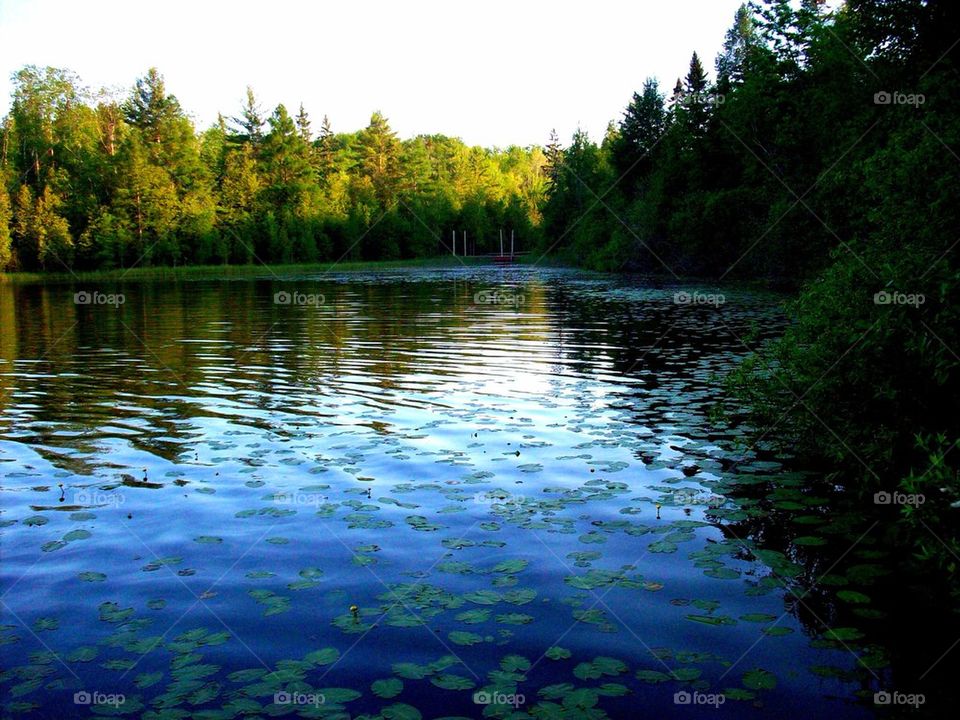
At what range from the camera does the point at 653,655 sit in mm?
5902

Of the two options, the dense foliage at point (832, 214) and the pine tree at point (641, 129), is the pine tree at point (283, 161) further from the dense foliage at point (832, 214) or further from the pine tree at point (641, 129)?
the pine tree at point (641, 129)

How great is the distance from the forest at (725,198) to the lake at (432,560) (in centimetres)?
130

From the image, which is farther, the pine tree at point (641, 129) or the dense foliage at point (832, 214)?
the pine tree at point (641, 129)

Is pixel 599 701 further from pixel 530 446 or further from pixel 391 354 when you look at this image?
pixel 391 354

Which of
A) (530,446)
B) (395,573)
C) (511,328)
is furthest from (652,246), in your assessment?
(395,573)

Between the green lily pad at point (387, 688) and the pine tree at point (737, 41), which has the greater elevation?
the pine tree at point (737, 41)

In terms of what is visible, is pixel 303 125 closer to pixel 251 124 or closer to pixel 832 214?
pixel 251 124

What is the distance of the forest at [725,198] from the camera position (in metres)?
9.22

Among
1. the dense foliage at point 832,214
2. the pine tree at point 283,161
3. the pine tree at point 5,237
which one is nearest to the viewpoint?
the dense foliage at point 832,214

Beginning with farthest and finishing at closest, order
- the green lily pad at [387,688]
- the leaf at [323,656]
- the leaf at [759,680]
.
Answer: the leaf at [323,656]
the leaf at [759,680]
the green lily pad at [387,688]

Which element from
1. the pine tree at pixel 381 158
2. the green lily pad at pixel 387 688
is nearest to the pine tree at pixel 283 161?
the pine tree at pixel 381 158

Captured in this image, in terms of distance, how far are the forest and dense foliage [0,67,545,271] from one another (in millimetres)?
313

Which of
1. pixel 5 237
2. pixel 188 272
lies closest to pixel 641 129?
pixel 188 272

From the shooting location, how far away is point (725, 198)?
2131 inches
